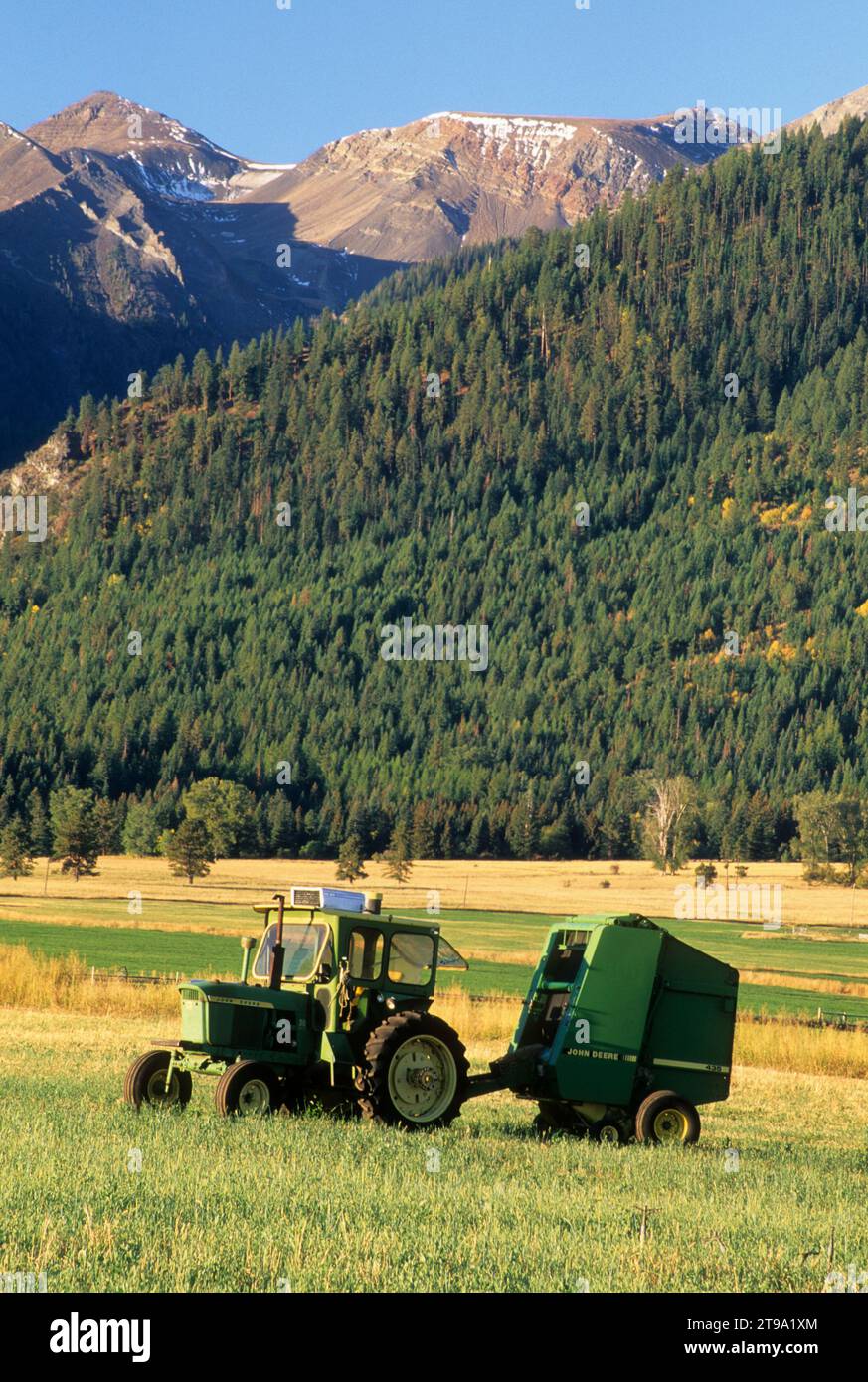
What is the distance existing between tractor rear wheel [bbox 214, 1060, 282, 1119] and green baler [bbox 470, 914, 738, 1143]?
243 cm

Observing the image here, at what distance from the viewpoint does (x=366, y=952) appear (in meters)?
18.7

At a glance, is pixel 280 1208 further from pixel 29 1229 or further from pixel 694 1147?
pixel 694 1147

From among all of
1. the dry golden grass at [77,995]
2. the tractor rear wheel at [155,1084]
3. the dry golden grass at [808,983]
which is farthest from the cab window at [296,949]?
the dry golden grass at [808,983]

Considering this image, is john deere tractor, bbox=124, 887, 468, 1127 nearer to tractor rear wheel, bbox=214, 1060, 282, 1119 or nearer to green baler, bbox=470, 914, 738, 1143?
tractor rear wheel, bbox=214, 1060, 282, 1119

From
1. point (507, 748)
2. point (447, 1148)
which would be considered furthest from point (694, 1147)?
point (507, 748)

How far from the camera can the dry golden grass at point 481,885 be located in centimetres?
11712

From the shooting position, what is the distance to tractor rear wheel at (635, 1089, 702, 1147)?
18.2 meters

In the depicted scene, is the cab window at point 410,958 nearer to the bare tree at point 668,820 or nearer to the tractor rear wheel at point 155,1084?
the tractor rear wheel at point 155,1084

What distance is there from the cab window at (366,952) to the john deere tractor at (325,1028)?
0.5 inches

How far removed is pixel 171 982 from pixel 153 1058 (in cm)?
2692
